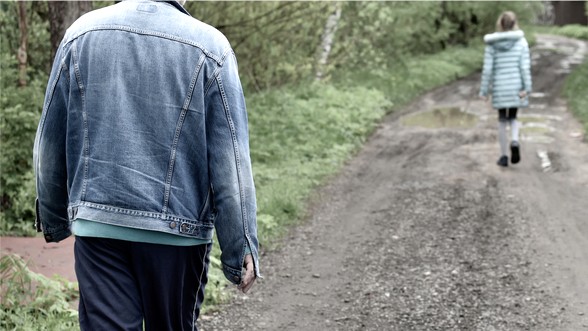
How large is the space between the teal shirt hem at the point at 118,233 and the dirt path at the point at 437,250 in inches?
111

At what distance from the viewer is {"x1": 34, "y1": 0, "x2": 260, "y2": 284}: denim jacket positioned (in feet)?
8.89

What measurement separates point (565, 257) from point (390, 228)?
5.96 ft

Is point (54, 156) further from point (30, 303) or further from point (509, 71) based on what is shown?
point (509, 71)

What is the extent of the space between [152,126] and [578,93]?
17.6 meters

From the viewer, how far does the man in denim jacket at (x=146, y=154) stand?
271 cm

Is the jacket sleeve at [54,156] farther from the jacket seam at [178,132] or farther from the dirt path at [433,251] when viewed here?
the dirt path at [433,251]

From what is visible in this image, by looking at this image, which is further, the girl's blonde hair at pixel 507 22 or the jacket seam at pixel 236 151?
the girl's blonde hair at pixel 507 22

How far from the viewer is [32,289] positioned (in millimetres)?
5340

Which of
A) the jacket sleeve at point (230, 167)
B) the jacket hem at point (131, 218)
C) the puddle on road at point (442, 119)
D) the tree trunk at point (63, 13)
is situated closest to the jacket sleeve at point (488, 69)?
the puddle on road at point (442, 119)

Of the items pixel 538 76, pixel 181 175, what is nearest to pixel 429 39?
pixel 538 76

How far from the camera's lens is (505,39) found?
35.6ft

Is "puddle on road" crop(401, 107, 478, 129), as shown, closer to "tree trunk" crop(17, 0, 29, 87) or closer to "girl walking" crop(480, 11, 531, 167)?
"girl walking" crop(480, 11, 531, 167)

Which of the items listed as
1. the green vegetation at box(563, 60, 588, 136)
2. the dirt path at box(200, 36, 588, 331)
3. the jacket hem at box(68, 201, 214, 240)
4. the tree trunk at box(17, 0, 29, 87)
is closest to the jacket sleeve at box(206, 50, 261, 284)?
the jacket hem at box(68, 201, 214, 240)

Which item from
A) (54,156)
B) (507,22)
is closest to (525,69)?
(507,22)
